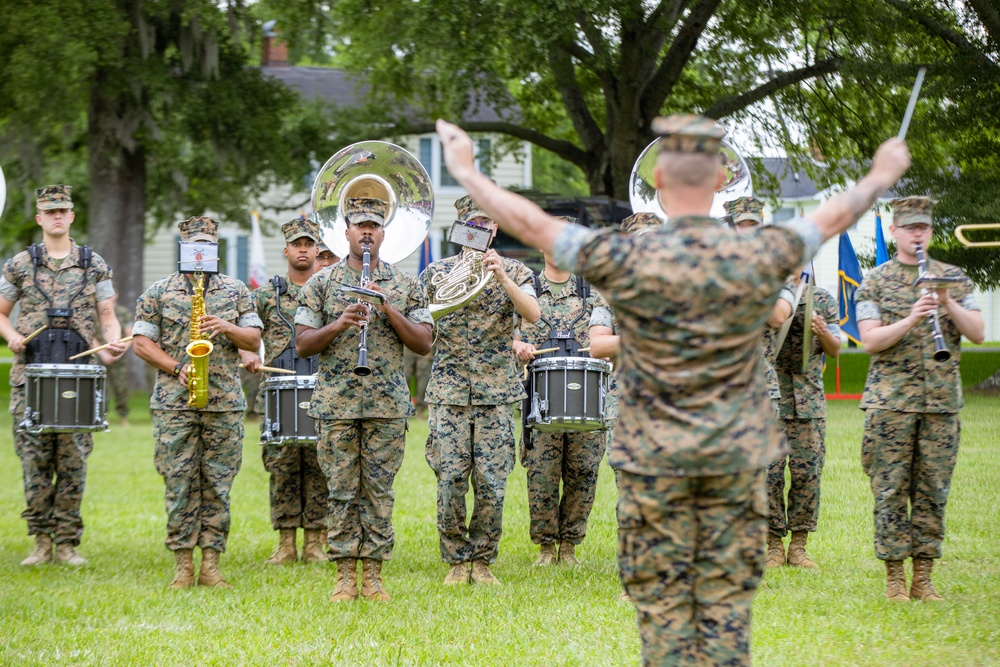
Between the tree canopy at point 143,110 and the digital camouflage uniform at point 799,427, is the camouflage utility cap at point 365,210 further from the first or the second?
the tree canopy at point 143,110

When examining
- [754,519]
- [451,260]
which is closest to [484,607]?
[451,260]

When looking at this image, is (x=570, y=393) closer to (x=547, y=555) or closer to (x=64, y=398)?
(x=547, y=555)

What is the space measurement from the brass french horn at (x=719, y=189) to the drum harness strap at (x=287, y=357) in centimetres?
271

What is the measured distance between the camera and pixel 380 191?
771 cm

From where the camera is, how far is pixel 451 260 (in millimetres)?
8094

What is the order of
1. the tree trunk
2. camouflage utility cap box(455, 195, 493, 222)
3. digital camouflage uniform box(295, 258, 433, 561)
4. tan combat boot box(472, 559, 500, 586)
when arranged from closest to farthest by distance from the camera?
digital camouflage uniform box(295, 258, 433, 561) → camouflage utility cap box(455, 195, 493, 222) → tan combat boot box(472, 559, 500, 586) → the tree trunk

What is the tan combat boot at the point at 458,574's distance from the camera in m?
7.97

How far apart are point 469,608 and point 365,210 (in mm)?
2433

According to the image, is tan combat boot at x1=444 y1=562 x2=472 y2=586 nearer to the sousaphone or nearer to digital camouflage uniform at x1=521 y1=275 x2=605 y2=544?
digital camouflage uniform at x1=521 y1=275 x2=605 y2=544

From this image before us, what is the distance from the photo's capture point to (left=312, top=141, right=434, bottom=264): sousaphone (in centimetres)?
770

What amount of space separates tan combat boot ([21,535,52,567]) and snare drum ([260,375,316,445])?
6.20ft

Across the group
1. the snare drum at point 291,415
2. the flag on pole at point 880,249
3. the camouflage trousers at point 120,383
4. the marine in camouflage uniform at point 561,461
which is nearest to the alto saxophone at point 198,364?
the snare drum at point 291,415

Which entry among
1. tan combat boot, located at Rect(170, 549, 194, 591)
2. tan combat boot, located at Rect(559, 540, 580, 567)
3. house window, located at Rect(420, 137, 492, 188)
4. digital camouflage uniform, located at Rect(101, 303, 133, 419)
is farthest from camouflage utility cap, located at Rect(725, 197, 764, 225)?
house window, located at Rect(420, 137, 492, 188)

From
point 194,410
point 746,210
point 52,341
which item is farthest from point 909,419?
point 52,341
